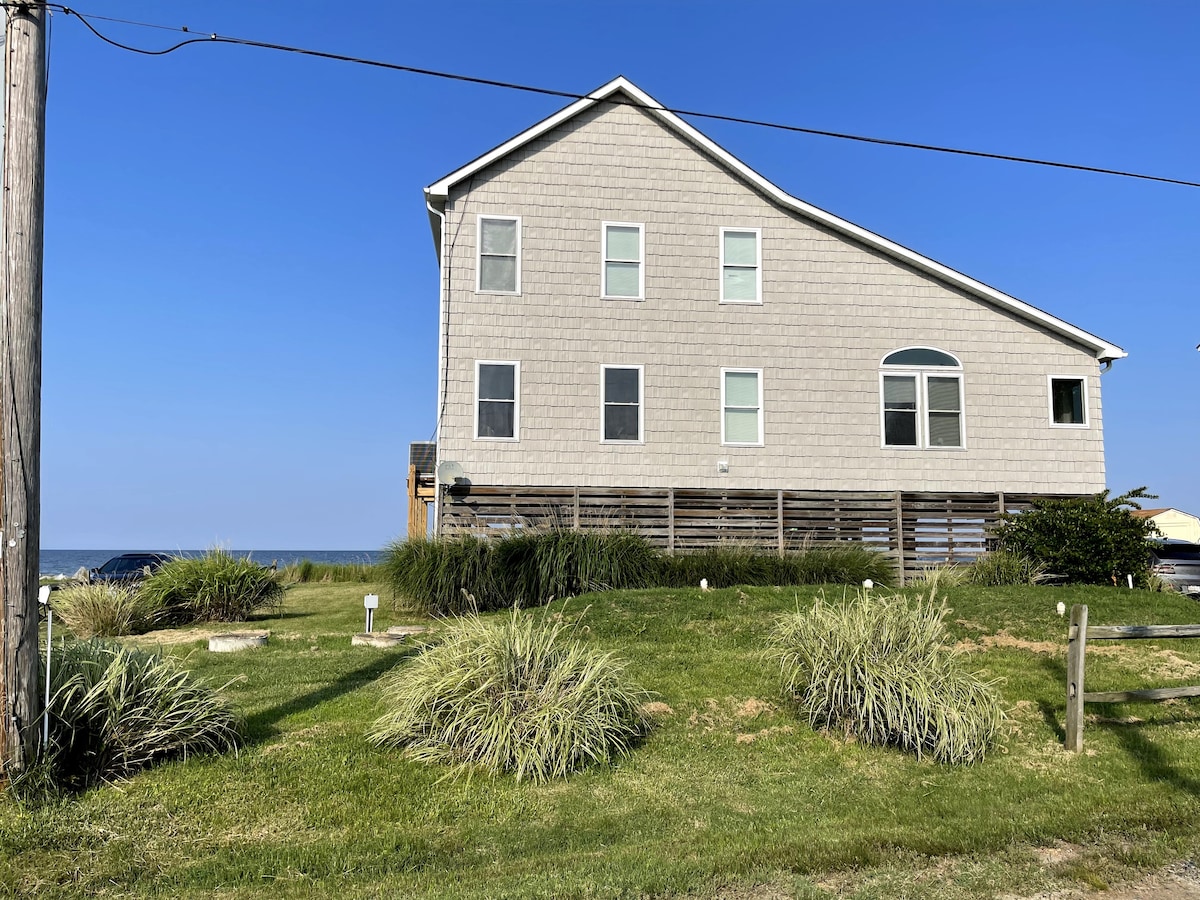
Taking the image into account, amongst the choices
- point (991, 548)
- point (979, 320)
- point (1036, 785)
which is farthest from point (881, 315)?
point (1036, 785)

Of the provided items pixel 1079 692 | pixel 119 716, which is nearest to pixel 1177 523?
pixel 1079 692

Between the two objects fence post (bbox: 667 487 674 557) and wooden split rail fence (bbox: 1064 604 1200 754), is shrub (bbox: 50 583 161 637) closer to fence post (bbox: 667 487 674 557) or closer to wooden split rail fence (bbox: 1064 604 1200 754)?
fence post (bbox: 667 487 674 557)

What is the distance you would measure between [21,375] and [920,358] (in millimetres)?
15749

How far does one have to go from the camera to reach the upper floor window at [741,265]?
58.5 ft

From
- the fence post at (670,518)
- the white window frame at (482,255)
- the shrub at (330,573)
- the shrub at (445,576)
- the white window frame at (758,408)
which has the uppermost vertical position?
the white window frame at (482,255)

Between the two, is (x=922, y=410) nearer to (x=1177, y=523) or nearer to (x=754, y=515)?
(x=754, y=515)

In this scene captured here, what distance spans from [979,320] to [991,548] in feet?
14.5

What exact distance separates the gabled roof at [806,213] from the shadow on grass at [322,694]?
9975mm

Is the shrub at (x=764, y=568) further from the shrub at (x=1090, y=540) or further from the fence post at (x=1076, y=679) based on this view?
the fence post at (x=1076, y=679)

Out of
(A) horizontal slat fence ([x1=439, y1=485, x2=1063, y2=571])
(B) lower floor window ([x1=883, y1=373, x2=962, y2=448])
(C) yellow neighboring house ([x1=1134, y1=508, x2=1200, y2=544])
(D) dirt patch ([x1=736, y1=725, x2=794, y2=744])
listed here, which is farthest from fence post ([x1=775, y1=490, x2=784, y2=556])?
(C) yellow neighboring house ([x1=1134, y1=508, x2=1200, y2=544])

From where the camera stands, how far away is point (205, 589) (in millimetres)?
13820

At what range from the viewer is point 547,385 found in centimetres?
1705

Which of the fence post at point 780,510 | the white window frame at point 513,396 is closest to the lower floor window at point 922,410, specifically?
the fence post at point 780,510

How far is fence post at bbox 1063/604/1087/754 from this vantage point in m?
7.30
